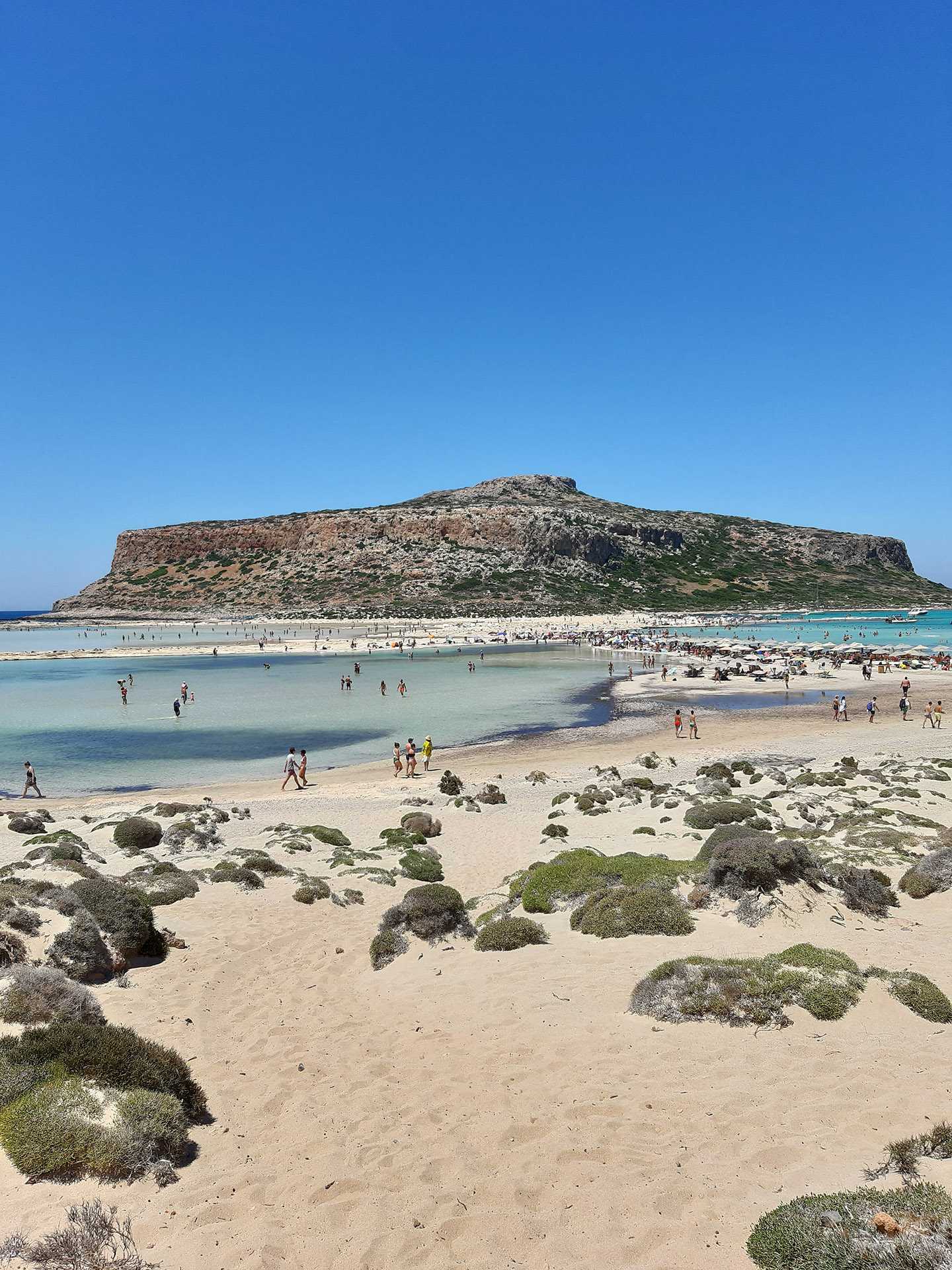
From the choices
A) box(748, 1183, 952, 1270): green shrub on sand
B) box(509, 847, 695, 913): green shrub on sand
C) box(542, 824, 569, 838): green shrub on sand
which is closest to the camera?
box(748, 1183, 952, 1270): green shrub on sand

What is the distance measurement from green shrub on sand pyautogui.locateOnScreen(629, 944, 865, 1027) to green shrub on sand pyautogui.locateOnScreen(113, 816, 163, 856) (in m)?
11.9

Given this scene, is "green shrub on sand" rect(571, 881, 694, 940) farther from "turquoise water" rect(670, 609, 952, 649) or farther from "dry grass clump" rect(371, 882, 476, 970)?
"turquoise water" rect(670, 609, 952, 649)

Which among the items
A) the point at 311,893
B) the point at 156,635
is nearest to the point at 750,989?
the point at 311,893

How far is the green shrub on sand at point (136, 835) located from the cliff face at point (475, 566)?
98.1 meters

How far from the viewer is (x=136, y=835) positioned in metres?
15.6

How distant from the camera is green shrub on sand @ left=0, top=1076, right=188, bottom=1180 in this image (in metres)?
4.76

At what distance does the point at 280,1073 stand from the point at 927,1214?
208 inches

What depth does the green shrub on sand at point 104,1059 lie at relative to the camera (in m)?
A: 5.59

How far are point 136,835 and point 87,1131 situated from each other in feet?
38.4

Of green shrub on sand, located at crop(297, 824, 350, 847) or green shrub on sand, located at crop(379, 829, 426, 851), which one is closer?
green shrub on sand, located at crop(379, 829, 426, 851)

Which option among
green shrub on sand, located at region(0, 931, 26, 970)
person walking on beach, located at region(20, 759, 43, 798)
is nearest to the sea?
person walking on beach, located at region(20, 759, 43, 798)

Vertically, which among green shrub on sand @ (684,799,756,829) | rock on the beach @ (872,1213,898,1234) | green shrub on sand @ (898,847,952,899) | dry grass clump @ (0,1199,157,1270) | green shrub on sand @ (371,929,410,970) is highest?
dry grass clump @ (0,1199,157,1270)

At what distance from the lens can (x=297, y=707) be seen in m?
40.5

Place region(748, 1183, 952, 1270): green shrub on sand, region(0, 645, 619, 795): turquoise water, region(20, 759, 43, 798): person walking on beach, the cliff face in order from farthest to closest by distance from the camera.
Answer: the cliff face, region(0, 645, 619, 795): turquoise water, region(20, 759, 43, 798): person walking on beach, region(748, 1183, 952, 1270): green shrub on sand
